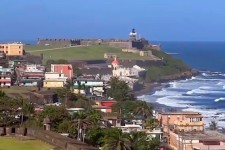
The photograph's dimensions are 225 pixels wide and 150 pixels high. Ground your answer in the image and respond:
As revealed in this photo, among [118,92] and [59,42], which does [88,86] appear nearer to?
[118,92]

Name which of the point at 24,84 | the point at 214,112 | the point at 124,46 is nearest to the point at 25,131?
the point at 24,84

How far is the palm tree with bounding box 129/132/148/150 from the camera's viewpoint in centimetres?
2886

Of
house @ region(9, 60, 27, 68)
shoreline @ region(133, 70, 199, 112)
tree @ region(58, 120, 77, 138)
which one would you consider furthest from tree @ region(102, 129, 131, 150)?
house @ region(9, 60, 27, 68)

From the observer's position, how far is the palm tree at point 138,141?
28.9 metres

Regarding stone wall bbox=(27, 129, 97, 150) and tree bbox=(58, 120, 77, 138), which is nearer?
stone wall bbox=(27, 129, 97, 150)

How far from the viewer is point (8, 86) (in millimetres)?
55250

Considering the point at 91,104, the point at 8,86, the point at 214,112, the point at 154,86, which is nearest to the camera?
the point at 91,104

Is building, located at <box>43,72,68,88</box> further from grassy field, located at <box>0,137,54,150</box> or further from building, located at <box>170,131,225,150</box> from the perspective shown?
grassy field, located at <box>0,137,54,150</box>

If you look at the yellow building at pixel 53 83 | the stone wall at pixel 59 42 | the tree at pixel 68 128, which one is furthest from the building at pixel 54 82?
the stone wall at pixel 59 42

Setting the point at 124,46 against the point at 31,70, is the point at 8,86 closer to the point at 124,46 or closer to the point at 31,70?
the point at 31,70

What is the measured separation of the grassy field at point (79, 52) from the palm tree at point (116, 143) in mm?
87975

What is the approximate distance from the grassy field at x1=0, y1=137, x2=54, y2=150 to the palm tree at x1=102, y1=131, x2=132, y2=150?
7.61 feet

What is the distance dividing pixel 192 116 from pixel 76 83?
66.7 ft

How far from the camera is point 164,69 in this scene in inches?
4742
